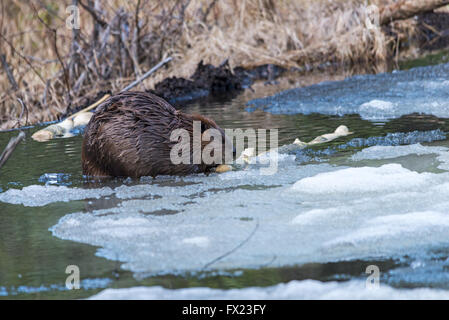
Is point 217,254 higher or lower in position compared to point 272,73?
lower

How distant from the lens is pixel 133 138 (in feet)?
14.7

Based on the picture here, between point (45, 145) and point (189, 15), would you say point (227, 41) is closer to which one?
point (189, 15)

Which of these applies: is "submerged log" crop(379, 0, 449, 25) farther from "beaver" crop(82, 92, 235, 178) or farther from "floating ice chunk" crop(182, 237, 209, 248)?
"floating ice chunk" crop(182, 237, 209, 248)

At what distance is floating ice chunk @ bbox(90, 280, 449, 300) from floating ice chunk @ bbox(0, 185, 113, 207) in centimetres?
159

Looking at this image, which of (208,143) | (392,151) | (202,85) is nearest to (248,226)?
(208,143)

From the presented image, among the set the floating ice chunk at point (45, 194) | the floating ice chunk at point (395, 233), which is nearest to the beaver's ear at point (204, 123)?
the floating ice chunk at point (45, 194)

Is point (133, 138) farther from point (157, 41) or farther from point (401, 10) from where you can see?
point (401, 10)

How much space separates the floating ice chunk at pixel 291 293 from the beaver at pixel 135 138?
196cm

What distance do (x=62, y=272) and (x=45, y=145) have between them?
342 centimetres

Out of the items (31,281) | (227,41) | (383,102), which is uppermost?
(227,41)

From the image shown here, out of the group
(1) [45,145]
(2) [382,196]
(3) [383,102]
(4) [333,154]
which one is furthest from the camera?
(3) [383,102]

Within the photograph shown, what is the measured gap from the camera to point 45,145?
609 centimetres

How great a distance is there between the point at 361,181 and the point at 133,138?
1582 millimetres
